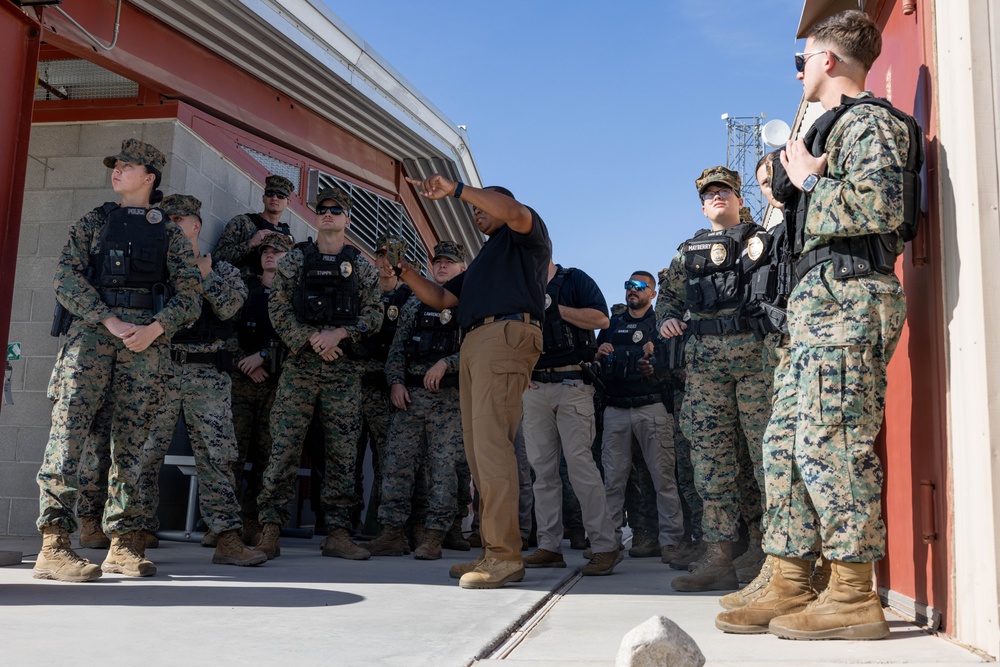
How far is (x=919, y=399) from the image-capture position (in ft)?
8.80

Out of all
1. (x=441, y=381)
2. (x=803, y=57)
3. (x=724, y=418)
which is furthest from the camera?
(x=441, y=381)

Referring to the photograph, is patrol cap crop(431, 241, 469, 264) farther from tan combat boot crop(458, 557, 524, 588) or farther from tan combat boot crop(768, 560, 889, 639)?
tan combat boot crop(768, 560, 889, 639)

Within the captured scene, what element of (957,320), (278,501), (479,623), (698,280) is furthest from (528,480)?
(957,320)

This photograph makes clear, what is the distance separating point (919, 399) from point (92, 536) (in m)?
4.42

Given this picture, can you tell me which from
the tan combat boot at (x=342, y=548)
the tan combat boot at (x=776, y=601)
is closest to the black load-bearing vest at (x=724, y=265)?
the tan combat boot at (x=776, y=601)

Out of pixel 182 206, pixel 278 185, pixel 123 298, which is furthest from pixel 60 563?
pixel 278 185

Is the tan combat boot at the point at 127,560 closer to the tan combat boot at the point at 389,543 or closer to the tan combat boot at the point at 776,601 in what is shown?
the tan combat boot at the point at 389,543

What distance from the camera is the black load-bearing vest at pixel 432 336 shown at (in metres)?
5.85

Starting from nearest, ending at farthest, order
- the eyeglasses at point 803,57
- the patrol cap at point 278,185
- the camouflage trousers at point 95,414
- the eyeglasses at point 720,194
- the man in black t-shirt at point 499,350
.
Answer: the eyeglasses at point 803,57, the camouflage trousers at point 95,414, the man in black t-shirt at point 499,350, the eyeglasses at point 720,194, the patrol cap at point 278,185

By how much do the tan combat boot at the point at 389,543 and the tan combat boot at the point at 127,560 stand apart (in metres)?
1.73

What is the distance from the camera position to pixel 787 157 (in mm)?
2828

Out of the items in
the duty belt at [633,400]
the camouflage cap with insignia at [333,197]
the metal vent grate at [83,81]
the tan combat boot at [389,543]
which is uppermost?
the metal vent grate at [83,81]

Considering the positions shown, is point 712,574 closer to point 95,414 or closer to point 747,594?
point 747,594

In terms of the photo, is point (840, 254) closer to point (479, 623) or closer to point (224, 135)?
point (479, 623)
